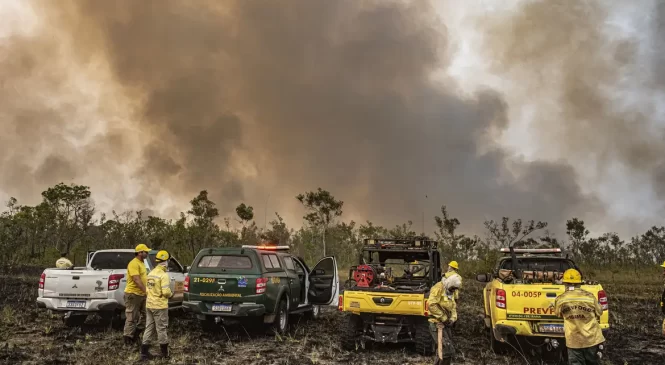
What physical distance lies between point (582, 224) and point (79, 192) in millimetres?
42126

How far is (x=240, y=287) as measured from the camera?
9.67 meters

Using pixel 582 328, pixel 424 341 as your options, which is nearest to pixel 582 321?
pixel 582 328

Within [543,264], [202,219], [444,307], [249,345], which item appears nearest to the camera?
[444,307]

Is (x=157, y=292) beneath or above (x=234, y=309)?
above

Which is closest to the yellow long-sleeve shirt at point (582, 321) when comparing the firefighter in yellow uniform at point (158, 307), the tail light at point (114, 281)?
the firefighter in yellow uniform at point (158, 307)

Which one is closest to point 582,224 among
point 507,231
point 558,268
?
point 507,231

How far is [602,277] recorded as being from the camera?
31.2 meters

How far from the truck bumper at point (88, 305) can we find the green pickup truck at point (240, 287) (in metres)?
1.51

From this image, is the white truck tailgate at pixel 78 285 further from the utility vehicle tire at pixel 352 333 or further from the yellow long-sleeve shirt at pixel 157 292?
the utility vehicle tire at pixel 352 333

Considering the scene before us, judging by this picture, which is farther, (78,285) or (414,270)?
(414,270)

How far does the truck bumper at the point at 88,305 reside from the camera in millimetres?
9898

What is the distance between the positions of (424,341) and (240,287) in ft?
12.4

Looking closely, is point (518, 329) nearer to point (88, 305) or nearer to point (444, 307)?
point (444, 307)

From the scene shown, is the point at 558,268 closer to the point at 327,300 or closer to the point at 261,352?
the point at 327,300
